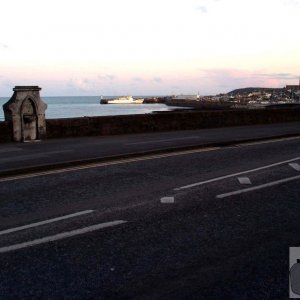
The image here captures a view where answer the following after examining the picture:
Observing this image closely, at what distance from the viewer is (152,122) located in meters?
21.3

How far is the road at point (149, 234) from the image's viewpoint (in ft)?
14.3

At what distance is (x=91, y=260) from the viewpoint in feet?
16.3

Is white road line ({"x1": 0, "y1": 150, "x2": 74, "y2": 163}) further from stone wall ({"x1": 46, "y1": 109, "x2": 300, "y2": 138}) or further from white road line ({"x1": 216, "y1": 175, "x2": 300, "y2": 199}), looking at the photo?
white road line ({"x1": 216, "y1": 175, "x2": 300, "y2": 199})

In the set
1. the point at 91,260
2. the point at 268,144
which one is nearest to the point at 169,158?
the point at 268,144

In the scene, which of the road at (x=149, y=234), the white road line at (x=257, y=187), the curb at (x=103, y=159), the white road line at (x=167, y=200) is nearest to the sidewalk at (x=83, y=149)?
the curb at (x=103, y=159)

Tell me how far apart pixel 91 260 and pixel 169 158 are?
808 cm

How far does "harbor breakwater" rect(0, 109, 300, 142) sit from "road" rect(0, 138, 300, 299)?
7.87 m

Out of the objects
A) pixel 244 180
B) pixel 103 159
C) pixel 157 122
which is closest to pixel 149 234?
pixel 244 180

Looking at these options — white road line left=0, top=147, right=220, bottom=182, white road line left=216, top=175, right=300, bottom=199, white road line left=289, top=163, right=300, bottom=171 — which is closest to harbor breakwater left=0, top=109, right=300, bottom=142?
white road line left=0, top=147, right=220, bottom=182

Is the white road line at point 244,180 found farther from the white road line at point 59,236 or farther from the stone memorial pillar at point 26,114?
the stone memorial pillar at point 26,114

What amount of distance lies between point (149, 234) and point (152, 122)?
15.6 m

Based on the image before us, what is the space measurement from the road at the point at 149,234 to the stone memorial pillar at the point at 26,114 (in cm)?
656

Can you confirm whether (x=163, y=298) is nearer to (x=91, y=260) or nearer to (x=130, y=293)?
(x=130, y=293)

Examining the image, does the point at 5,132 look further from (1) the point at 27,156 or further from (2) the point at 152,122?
(2) the point at 152,122
